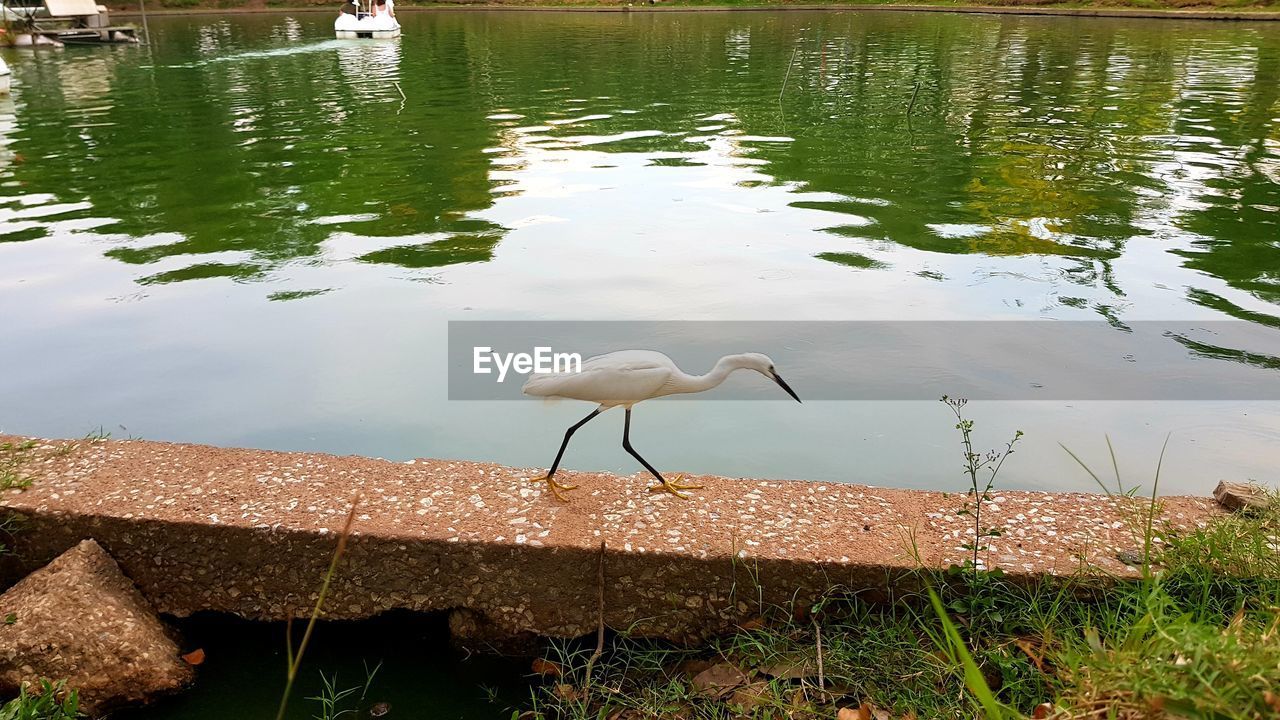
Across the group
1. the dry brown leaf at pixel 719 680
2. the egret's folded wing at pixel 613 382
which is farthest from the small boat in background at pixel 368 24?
the dry brown leaf at pixel 719 680

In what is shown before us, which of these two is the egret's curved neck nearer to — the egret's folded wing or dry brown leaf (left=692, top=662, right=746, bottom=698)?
the egret's folded wing

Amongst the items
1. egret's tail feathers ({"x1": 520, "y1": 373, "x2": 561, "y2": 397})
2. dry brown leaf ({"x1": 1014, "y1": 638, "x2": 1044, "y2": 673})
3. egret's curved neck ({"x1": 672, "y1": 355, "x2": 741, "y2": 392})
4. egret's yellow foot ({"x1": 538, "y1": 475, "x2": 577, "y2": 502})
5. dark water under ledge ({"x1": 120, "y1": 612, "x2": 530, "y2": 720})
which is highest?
egret's curved neck ({"x1": 672, "y1": 355, "x2": 741, "y2": 392})

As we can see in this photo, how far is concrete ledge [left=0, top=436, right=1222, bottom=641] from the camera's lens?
10.8 feet

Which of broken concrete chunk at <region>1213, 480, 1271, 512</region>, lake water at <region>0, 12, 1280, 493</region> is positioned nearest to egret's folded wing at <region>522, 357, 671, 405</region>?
lake water at <region>0, 12, 1280, 493</region>

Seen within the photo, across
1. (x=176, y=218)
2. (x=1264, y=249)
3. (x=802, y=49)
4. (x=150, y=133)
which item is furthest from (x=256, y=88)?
(x=1264, y=249)

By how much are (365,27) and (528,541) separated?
123 feet

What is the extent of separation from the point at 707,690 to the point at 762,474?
1.78m

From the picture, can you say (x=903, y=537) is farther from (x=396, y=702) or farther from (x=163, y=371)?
(x=163, y=371)

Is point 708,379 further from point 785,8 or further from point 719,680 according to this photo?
point 785,8

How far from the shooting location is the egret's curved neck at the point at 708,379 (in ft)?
11.0

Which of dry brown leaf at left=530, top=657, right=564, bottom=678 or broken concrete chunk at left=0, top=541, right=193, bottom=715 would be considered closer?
broken concrete chunk at left=0, top=541, right=193, bottom=715

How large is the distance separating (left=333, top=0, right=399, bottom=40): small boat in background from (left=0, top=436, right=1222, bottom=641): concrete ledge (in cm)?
3645

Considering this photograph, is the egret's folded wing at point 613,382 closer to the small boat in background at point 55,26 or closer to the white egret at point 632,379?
the white egret at point 632,379
